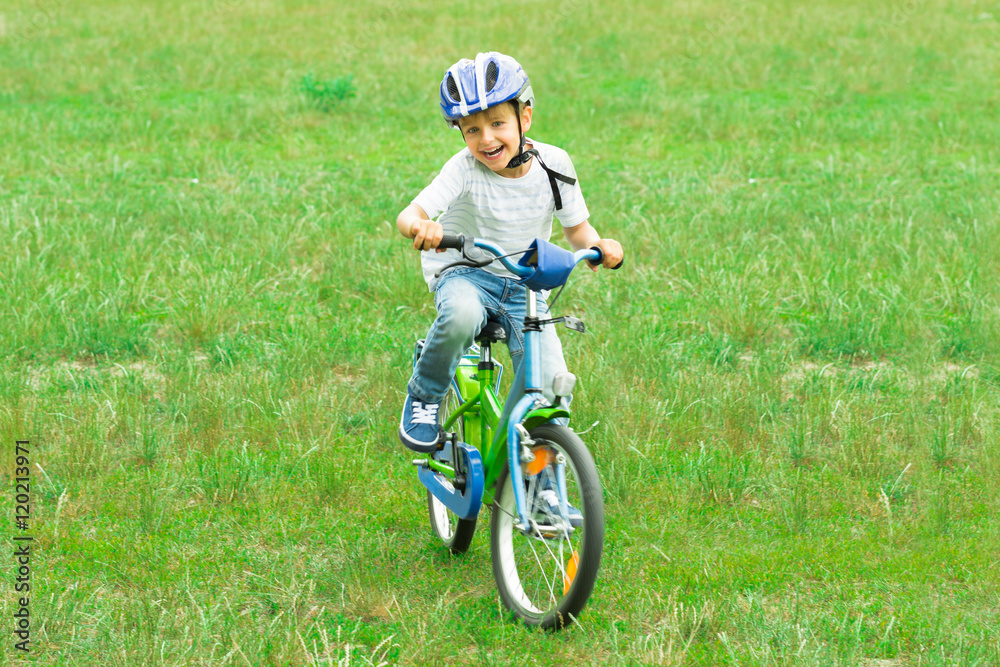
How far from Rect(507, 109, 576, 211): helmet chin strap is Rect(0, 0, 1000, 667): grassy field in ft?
4.87

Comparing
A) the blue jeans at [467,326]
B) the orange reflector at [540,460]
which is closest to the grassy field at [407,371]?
the orange reflector at [540,460]

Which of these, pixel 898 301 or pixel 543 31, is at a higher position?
pixel 543 31

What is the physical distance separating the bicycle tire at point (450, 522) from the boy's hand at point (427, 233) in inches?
39.9

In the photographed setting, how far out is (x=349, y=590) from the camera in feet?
12.5

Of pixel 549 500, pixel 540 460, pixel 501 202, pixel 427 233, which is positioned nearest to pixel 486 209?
pixel 501 202

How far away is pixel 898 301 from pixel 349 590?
180 inches

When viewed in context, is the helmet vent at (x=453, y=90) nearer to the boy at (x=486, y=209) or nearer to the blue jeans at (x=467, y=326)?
the boy at (x=486, y=209)

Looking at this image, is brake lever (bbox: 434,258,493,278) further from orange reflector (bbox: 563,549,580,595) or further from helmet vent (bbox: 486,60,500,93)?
orange reflector (bbox: 563,549,580,595)

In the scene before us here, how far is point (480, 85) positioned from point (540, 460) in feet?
4.41

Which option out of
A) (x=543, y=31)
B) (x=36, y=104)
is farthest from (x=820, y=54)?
(x=36, y=104)

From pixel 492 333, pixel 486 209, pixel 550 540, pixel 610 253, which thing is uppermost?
pixel 486 209

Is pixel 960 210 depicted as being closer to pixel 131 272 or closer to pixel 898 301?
pixel 898 301

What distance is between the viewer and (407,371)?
585 centimetres

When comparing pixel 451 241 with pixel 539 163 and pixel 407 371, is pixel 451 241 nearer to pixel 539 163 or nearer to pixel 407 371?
pixel 539 163
